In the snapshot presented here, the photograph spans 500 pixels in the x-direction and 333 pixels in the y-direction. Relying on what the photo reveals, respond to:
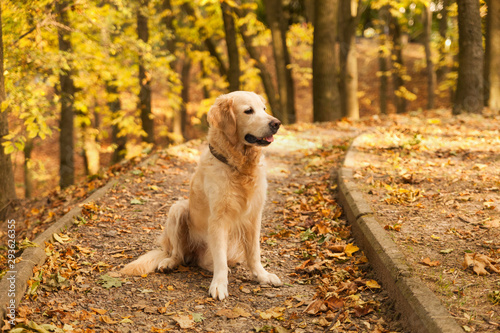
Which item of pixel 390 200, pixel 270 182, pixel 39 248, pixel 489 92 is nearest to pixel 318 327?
pixel 390 200

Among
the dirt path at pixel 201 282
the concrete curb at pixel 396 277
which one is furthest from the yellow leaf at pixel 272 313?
the concrete curb at pixel 396 277

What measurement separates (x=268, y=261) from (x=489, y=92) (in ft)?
36.2

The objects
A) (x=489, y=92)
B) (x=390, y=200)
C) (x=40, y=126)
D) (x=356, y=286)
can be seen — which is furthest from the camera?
(x=489, y=92)

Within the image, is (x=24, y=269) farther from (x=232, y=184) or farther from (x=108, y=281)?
(x=232, y=184)

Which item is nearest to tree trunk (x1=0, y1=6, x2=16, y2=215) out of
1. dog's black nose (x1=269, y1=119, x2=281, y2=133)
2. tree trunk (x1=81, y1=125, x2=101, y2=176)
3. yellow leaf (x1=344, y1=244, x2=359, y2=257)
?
dog's black nose (x1=269, y1=119, x2=281, y2=133)

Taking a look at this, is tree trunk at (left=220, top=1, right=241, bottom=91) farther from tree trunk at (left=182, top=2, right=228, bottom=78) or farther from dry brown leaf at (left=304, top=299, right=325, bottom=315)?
dry brown leaf at (left=304, top=299, right=325, bottom=315)

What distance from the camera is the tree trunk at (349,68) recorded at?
573 inches

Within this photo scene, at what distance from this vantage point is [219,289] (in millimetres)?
3527

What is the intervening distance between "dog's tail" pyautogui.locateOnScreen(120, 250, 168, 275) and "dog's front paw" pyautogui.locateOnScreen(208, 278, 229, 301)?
731mm

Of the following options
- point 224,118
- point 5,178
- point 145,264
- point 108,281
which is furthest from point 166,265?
point 5,178

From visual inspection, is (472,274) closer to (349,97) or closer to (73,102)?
(73,102)

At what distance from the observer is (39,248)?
391 cm

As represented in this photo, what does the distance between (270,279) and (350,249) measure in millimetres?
854

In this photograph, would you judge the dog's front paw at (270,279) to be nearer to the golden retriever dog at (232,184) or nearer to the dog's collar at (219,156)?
the golden retriever dog at (232,184)
